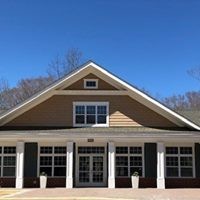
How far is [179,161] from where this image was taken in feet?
84.9

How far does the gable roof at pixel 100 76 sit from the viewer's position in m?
25.4

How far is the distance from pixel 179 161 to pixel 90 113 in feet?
19.7

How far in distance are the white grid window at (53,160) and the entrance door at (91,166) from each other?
3.40ft

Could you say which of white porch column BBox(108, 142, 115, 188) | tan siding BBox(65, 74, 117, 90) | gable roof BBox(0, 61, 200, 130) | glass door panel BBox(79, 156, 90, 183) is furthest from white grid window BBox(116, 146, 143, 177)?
tan siding BBox(65, 74, 117, 90)

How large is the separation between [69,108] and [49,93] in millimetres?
1495

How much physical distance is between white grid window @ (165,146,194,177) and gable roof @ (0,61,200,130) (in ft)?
5.09

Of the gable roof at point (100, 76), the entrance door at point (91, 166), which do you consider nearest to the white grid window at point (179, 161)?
the gable roof at point (100, 76)

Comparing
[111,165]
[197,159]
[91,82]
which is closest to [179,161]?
[197,159]

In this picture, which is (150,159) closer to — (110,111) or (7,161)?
(110,111)

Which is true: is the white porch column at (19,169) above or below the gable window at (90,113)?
below

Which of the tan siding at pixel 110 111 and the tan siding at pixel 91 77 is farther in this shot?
the tan siding at pixel 91 77

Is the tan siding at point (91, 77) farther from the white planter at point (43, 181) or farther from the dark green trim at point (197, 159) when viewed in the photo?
the dark green trim at point (197, 159)

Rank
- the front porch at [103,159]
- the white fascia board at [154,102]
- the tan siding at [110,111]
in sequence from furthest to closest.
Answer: the tan siding at [110,111], the white fascia board at [154,102], the front porch at [103,159]

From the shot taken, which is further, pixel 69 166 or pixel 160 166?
pixel 160 166
